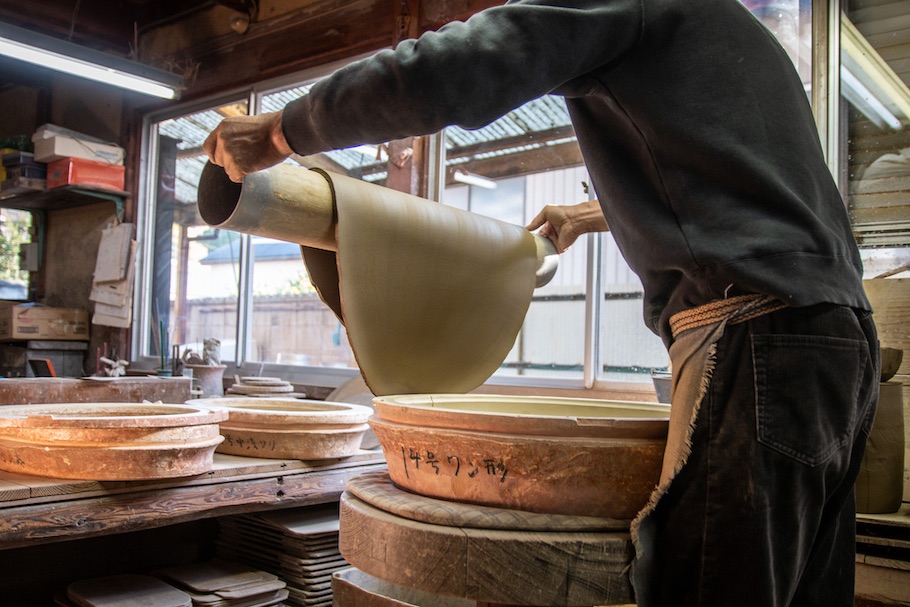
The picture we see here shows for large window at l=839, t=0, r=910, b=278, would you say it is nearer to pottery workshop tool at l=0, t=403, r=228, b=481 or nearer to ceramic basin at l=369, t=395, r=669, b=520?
ceramic basin at l=369, t=395, r=669, b=520

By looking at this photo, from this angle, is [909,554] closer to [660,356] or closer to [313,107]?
[660,356]

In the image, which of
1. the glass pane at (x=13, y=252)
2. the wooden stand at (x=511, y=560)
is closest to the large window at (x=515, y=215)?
the wooden stand at (x=511, y=560)

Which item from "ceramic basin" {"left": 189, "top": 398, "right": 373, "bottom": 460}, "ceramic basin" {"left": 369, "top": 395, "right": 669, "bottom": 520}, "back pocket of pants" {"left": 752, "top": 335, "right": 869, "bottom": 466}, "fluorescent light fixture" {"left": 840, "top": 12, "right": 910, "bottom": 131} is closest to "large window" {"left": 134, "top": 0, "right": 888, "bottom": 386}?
"fluorescent light fixture" {"left": 840, "top": 12, "right": 910, "bottom": 131}

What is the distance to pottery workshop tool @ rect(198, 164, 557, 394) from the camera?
4.67 feet

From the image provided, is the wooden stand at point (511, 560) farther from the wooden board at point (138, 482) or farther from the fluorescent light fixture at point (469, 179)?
the fluorescent light fixture at point (469, 179)

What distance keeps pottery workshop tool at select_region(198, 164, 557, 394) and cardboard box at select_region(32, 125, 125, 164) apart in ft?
18.3

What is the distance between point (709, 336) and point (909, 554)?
1.60 m

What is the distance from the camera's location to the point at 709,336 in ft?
3.51

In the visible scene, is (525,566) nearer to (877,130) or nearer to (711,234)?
(711,234)

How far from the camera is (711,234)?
1.07m

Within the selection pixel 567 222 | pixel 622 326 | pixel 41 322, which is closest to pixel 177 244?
pixel 41 322

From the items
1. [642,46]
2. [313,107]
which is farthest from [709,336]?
[313,107]

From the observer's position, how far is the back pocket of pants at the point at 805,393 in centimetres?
100

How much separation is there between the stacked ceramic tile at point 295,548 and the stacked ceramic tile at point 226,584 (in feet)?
0.28
